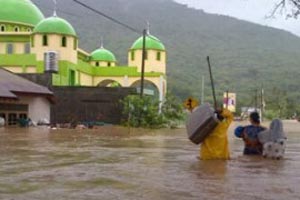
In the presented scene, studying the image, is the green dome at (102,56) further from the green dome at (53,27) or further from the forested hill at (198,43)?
the forested hill at (198,43)

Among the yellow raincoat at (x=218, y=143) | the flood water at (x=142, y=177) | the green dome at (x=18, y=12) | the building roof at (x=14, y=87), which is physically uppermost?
the green dome at (x=18, y=12)

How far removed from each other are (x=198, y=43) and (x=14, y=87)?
98.8 metres

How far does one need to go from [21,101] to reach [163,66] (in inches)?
880

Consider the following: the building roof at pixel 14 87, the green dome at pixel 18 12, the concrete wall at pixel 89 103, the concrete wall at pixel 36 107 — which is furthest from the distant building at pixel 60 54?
the building roof at pixel 14 87

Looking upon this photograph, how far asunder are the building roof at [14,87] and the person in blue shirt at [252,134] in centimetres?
2114

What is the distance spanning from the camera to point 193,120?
40.0 feet

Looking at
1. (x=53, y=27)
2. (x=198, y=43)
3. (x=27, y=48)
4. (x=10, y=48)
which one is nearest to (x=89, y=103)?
(x=53, y=27)

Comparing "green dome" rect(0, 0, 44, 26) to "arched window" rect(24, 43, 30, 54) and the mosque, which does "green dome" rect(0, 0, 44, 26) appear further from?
"arched window" rect(24, 43, 30, 54)

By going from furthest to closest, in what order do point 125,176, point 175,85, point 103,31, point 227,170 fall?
1. point 103,31
2. point 175,85
3. point 227,170
4. point 125,176

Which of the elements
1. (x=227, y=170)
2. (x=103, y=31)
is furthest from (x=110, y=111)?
(x=103, y=31)

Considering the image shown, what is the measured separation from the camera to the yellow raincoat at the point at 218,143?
40.2 feet

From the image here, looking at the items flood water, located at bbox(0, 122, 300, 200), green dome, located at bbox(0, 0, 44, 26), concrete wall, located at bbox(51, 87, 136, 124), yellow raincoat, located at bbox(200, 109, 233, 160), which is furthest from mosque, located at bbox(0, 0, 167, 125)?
flood water, located at bbox(0, 122, 300, 200)

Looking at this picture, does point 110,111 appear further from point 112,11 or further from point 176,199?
point 112,11

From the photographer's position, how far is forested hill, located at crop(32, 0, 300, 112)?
106125mm
